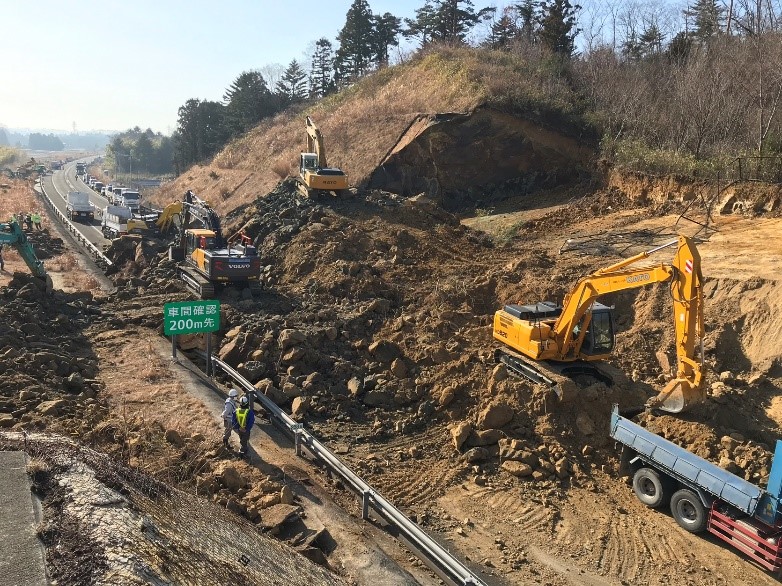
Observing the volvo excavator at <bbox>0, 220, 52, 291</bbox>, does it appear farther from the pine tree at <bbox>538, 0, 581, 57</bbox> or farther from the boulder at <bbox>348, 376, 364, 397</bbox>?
the pine tree at <bbox>538, 0, 581, 57</bbox>

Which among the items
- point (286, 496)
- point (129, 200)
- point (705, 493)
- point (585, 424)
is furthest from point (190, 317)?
point (129, 200)

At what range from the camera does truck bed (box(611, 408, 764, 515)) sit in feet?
31.8

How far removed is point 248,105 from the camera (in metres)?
66.4

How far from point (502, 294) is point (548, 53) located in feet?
88.9

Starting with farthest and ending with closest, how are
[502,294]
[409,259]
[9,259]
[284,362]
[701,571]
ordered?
[9,259] < [409,259] < [502,294] < [284,362] < [701,571]

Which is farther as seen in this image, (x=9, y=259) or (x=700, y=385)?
(x=9, y=259)

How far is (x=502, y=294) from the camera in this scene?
1909cm

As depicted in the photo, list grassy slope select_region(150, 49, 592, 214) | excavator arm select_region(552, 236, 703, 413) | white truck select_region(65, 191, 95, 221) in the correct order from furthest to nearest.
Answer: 1. white truck select_region(65, 191, 95, 221)
2. grassy slope select_region(150, 49, 592, 214)
3. excavator arm select_region(552, 236, 703, 413)

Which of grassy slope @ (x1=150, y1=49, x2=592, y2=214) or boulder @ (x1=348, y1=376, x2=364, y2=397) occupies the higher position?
grassy slope @ (x1=150, y1=49, x2=592, y2=214)

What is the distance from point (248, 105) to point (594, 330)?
5939cm

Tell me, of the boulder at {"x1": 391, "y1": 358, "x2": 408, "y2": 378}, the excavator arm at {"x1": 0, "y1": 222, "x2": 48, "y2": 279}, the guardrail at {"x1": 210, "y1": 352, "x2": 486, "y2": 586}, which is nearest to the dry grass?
the guardrail at {"x1": 210, "y1": 352, "x2": 486, "y2": 586}

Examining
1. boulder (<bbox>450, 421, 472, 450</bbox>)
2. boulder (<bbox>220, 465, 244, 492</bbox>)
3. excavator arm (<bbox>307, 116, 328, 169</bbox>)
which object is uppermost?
excavator arm (<bbox>307, 116, 328, 169</bbox>)

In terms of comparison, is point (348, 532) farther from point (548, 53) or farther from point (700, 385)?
point (548, 53)

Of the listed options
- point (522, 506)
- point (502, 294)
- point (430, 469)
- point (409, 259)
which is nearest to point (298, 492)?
point (430, 469)
